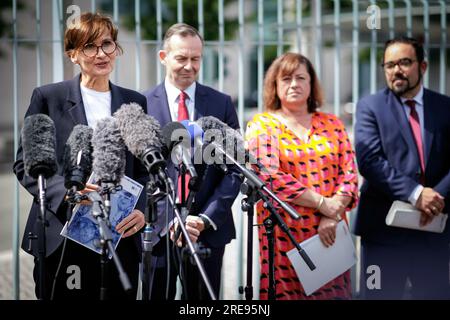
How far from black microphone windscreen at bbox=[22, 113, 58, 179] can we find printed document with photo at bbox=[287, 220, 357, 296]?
Answer: 1878 mm

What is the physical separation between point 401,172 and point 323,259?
36.2 inches

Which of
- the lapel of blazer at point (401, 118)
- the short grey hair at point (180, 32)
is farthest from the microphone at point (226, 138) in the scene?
the lapel of blazer at point (401, 118)

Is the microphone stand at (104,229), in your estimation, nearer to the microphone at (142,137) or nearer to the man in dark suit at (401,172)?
the microphone at (142,137)

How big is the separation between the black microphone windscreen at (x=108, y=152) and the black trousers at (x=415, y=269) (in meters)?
2.47

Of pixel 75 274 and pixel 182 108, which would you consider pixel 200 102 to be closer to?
pixel 182 108

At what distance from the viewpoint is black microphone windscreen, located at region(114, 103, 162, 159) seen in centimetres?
284

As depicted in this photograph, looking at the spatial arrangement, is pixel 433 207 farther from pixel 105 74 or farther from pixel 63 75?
pixel 63 75

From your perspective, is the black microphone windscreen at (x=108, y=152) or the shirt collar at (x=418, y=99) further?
the shirt collar at (x=418, y=99)

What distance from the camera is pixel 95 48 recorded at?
3480 mm

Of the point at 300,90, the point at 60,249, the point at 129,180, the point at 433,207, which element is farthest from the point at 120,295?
the point at 433,207

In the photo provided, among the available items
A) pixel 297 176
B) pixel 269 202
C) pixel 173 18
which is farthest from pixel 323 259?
pixel 173 18

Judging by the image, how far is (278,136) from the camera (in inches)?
168

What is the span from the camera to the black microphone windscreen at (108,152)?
2943mm
